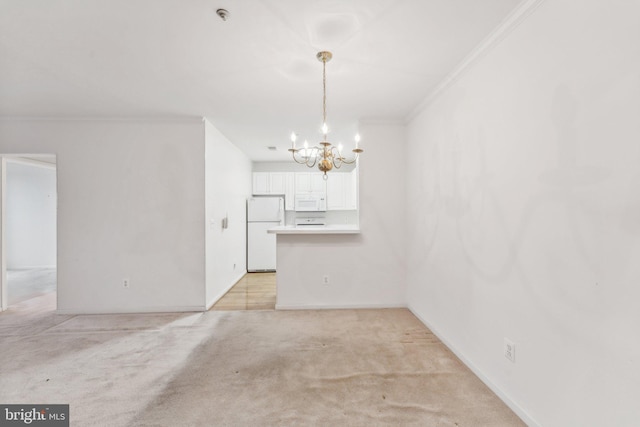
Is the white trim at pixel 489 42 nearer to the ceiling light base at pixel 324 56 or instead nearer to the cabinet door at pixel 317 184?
the ceiling light base at pixel 324 56

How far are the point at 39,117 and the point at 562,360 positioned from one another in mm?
5476

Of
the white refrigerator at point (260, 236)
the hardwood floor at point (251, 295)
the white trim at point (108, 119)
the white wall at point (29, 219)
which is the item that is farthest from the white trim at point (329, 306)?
the white wall at point (29, 219)

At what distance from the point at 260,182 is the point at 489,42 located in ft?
15.9

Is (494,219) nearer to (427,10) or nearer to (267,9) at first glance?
(427,10)

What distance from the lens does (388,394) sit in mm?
1897

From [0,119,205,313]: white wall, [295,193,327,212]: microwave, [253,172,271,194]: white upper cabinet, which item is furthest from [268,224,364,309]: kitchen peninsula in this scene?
[253,172,271,194]: white upper cabinet

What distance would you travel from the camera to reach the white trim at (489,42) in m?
1.60

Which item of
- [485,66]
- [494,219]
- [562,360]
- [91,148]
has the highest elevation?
[485,66]

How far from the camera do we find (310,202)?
19.7 ft

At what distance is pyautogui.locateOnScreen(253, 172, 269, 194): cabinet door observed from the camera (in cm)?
606

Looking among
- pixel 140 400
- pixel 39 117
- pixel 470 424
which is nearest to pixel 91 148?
pixel 39 117

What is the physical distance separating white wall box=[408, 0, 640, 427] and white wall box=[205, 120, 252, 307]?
9.89 feet

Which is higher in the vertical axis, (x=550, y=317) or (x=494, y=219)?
(x=494, y=219)

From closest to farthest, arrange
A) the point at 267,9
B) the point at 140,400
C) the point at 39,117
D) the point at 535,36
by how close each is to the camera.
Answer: the point at 535,36, the point at 267,9, the point at 140,400, the point at 39,117
